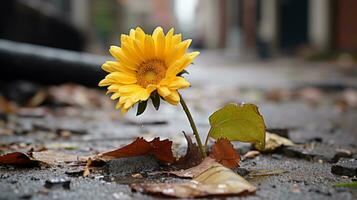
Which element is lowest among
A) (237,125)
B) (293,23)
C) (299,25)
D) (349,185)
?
(349,185)

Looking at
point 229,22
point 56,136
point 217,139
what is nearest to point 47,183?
point 217,139

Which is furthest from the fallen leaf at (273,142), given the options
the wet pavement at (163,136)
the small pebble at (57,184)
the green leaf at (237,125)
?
the small pebble at (57,184)

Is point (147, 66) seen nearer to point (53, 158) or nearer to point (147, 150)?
point (147, 150)

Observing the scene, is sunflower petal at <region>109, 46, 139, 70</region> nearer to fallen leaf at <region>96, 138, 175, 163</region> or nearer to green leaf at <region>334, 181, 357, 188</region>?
fallen leaf at <region>96, 138, 175, 163</region>

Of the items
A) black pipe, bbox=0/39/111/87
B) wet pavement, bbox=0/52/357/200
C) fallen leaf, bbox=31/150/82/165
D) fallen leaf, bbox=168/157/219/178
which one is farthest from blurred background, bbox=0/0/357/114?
fallen leaf, bbox=168/157/219/178

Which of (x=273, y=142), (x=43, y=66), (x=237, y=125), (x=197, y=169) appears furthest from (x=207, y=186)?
(x=43, y=66)

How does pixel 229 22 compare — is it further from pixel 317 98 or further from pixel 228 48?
pixel 317 98

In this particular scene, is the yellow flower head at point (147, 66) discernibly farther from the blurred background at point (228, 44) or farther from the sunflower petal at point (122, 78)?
the blurred background at point (228, 44)
